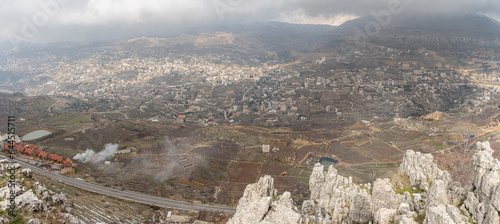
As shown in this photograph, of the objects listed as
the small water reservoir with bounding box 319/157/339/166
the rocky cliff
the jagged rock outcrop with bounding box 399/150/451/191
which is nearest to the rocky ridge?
the rocky cliff

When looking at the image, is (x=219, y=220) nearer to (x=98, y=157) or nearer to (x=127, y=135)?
(x=98, y=157)

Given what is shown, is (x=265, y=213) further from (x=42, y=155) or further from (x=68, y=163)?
(x=42, y=155)

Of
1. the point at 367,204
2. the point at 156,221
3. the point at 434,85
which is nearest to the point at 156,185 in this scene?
the point at 156,221

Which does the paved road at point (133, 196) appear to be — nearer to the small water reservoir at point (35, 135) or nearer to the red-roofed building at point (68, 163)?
Result: the red-roofed building at point (68, 163)

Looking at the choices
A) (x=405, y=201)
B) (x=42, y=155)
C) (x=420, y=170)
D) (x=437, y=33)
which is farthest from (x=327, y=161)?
(x=437, y=33)

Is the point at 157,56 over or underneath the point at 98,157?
over

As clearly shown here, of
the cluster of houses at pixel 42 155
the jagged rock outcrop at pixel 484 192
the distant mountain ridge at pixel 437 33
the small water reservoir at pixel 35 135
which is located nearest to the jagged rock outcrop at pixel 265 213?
the jagged rock outcrop at pixel 484 192

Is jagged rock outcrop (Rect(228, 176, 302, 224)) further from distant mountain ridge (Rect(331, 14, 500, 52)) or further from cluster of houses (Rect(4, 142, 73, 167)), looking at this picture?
distant mountain ridge (Rect(331, 14, 500, 52))
